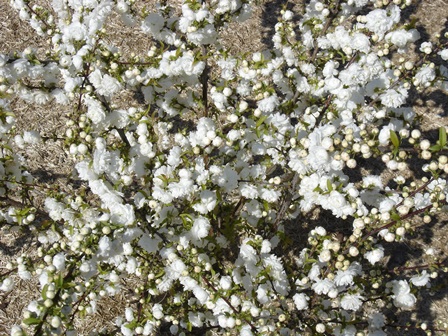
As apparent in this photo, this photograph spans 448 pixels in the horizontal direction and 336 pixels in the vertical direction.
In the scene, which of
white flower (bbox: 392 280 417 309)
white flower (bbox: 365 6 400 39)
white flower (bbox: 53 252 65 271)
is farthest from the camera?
white flower (bbox: 392 280 417 309)

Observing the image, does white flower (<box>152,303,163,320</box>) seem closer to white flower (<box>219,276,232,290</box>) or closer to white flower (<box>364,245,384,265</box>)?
white flower (<box>219,276,232,290</box>)

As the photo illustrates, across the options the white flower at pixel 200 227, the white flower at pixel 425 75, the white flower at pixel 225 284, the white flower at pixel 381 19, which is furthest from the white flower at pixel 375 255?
the white flower at pixel 381 19

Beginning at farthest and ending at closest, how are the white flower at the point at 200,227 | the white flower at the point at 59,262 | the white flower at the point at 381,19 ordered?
the white flower at the point at 381,19 → the white flower at the point at 200,227 → the white flower at the point at 59,262

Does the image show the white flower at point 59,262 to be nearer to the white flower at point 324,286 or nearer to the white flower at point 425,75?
the white flower at point 324,286

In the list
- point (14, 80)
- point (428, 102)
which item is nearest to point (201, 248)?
point (14, 80)

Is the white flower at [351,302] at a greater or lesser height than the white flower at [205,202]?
lesser

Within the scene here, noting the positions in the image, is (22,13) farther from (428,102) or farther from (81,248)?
(428,102)

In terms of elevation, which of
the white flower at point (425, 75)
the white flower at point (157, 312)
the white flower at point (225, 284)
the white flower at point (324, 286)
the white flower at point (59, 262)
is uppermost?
the white flower at point (425, 75)

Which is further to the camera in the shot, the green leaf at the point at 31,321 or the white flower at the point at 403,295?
the white flower at the point at 403,295

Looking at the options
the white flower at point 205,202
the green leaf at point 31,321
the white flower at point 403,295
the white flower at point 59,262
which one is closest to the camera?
the green leaf at point 31,321

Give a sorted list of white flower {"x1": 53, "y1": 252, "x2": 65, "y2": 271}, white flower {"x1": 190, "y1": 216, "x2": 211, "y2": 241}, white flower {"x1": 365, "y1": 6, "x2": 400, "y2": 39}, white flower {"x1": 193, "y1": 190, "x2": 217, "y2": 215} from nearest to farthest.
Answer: white flower {"x1": 53, "y1": 252, "x2": 65, "y2": 271} → white flower {"x1": 193, "y1": 190, "x2": 217, "y2": 215} → white flower {"x1": 190, "y1": 216, "x2": 211, "y2": 241} → white flower {"x1": 365, "y1": 6, "x2": 400, "y2": 39}

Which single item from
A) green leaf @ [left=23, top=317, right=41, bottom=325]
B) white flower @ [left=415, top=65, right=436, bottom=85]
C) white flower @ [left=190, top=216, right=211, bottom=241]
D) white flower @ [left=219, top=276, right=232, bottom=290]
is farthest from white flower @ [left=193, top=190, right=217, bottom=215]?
white flower @ [left=415, top=65, right=436, bottom=85]
